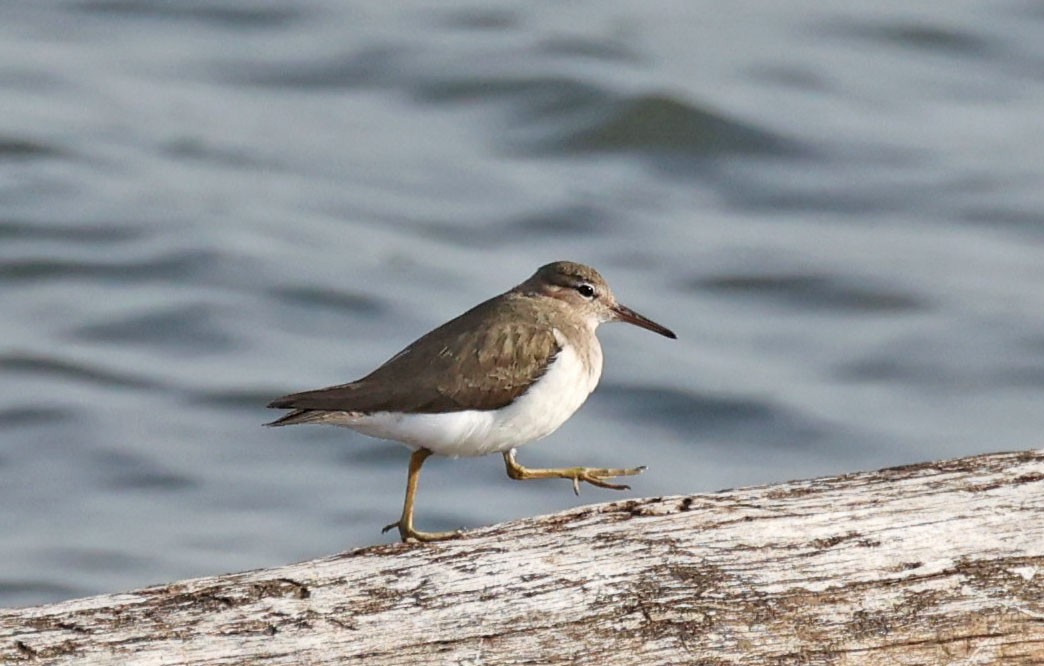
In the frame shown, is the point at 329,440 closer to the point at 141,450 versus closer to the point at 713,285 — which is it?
the point at 141,450

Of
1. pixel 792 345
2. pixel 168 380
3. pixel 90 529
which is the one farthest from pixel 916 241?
pixel 90 529

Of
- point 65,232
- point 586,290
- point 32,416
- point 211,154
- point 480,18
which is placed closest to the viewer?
point 586,290

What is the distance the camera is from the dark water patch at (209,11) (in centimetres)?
1829

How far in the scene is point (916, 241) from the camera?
1422 centimetres

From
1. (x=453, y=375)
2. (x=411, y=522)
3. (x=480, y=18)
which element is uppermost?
(x=480, y=18)

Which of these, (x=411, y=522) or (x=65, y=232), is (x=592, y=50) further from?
(x=411, y=522)

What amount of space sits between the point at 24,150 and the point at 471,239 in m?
4.61

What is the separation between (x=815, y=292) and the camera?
13539mm

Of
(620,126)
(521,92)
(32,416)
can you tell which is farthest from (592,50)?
(32,416)

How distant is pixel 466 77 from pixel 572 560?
12512 mm

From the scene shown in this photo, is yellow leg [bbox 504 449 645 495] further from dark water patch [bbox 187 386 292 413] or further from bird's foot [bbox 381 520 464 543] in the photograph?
dark water patch [bbox 187 386 292 413]

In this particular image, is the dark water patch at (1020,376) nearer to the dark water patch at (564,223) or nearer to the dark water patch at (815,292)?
the dark water patch at (815,292)

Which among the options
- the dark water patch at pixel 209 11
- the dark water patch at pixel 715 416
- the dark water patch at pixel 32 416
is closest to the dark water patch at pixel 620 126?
the dark water patch at pixel 209 11

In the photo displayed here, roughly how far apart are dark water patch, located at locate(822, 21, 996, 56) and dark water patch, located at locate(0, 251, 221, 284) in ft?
23.6
